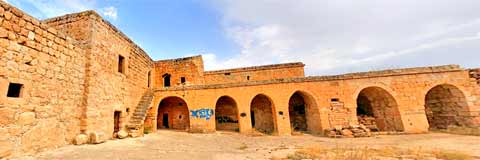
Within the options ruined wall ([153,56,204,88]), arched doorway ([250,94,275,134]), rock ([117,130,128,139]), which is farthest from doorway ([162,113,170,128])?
arched doorway ([250,94,275,134])

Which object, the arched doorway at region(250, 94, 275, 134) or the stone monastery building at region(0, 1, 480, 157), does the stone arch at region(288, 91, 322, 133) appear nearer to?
the stone monastery building at region(0, 1, 480, 157)

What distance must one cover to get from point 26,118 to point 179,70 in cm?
1195

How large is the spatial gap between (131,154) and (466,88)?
1554cm

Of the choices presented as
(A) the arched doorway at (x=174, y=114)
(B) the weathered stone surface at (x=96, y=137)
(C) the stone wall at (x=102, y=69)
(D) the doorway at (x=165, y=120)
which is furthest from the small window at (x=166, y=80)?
(B) the weathered stone surface at (x=96, y=137)

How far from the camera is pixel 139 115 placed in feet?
34.0

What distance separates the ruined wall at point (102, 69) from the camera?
24.2ft

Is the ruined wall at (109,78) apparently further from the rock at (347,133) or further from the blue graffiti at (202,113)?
the rock at (347,133)

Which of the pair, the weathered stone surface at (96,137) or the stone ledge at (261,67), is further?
the stone ledge at (261,67)

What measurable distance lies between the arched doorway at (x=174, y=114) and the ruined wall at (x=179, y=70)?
2596 mm

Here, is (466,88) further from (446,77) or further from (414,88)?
(414,88)

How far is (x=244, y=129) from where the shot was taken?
1170 centimetres

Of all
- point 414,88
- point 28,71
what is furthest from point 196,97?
point 414,88

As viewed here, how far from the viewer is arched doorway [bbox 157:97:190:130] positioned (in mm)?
13969

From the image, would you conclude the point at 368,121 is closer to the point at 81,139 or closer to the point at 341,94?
the point at 341,94
